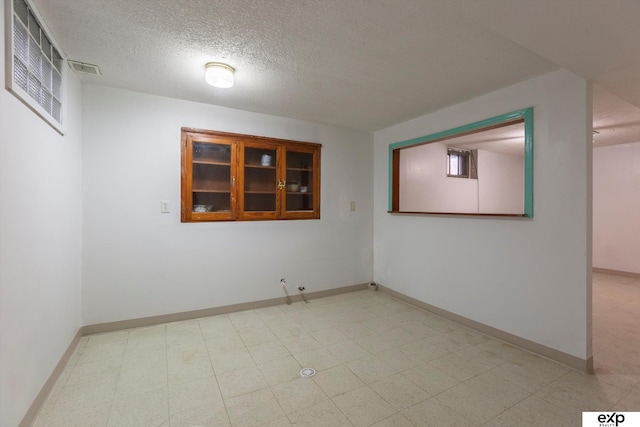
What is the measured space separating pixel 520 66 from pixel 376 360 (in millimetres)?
2613

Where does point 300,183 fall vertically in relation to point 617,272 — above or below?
above

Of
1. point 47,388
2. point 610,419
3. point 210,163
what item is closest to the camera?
point 610,419

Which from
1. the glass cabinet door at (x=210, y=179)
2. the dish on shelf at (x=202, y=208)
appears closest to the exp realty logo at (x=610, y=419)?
the glass cabinet door at (x=210, y=179)

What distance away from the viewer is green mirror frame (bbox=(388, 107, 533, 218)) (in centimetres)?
241

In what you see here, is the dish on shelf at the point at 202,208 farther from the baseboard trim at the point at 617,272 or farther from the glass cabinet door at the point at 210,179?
the baseboard trim at the point at 617,272

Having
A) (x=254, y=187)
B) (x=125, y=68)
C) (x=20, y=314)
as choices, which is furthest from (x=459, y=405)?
(x=125, y=68)

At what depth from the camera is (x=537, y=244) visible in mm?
2387

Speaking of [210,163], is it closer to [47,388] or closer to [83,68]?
[83,68]

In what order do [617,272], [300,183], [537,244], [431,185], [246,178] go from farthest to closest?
[617,272]
[431,185]
[300,183]
[246,178]
[537,244]

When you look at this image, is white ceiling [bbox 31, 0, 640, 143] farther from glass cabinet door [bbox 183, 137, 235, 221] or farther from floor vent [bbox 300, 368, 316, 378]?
floor vent [bbox 300, 368, 316, 378]

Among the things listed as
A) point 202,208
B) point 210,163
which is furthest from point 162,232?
point 210,163

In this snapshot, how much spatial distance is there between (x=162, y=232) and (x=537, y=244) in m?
3.57

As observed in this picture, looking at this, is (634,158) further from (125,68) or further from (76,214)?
(76,214)

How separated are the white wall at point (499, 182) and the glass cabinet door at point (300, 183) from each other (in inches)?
149
